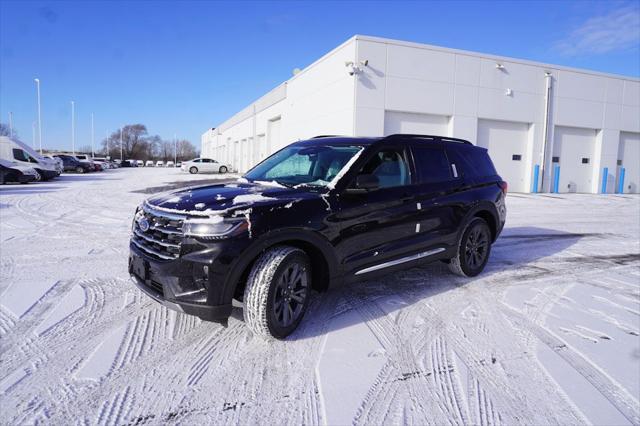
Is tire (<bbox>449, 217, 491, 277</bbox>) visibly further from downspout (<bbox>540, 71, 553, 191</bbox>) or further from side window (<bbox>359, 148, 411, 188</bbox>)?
downspout (<bbox>540, 71, 553, 191</bbox>)

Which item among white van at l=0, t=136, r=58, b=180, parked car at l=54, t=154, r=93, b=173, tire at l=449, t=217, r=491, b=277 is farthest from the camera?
parked car at l=54, t=154, r=93, b=173

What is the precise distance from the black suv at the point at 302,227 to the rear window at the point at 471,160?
4cm

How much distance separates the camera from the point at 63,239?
7203 millimetres

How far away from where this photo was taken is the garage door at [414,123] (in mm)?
17859

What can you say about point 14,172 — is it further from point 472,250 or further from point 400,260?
point 472,250

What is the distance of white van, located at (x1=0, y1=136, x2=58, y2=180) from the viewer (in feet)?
69.5

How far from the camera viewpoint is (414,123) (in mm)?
18234

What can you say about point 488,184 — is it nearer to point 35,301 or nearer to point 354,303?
point 354,303

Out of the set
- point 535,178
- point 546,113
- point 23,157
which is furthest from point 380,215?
point 23,157

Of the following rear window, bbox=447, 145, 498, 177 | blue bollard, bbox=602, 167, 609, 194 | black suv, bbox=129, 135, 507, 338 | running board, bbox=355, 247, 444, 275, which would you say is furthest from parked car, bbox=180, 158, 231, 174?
running board, bbox=355, 247, 444, 275

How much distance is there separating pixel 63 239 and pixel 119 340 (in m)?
4.80

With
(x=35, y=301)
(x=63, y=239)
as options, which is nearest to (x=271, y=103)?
(x=63, y=239)

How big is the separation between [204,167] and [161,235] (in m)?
38.4

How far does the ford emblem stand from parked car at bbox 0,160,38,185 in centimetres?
2131
